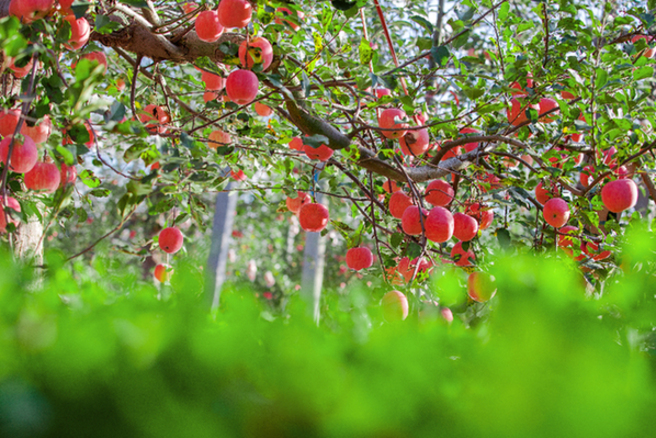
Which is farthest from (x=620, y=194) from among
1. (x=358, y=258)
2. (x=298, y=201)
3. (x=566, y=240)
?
(x=298, y=201)

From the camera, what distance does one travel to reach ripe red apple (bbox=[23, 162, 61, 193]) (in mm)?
1224

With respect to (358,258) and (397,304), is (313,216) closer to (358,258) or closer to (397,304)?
(358,258)

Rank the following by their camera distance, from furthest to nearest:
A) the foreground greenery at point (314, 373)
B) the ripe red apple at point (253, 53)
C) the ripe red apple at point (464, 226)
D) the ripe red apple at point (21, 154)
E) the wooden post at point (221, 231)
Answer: the wooden post at point (221, 231)
the ripe red apple at point (464, 226)
the ripe red apple at point (253, 53)
the ripe red apple at point (21, 154)
the foreground greenery at point (314, 373)

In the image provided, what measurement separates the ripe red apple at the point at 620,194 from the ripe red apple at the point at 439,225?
0.55 metres

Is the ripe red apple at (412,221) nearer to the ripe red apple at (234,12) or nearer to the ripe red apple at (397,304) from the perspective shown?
the ripe red apple at (397,304)

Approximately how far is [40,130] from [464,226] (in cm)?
125

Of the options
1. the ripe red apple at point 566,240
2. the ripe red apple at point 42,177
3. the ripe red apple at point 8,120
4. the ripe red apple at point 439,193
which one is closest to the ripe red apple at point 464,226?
the ripe red apple at point 439,193

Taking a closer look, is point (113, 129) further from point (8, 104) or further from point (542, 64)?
point (542, 64)

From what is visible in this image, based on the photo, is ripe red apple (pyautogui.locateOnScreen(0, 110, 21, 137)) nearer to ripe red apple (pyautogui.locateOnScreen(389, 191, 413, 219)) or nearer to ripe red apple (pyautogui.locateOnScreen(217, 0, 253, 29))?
ripe red apple (pyautogui.locateOnScreen(217, 0, 253, 29))

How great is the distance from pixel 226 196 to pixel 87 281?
4422mm

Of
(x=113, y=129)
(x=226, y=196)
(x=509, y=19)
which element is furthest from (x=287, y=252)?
(x=113, y=129)

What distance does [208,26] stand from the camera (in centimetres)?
133

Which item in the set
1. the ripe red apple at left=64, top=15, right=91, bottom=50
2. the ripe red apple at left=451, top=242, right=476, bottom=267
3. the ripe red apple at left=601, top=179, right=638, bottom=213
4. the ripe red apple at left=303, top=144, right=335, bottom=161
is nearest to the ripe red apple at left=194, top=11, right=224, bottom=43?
the ripe red apple at left=64, top=15, right=91, bottom=50

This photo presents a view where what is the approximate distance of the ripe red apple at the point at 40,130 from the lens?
1171 millimetres
